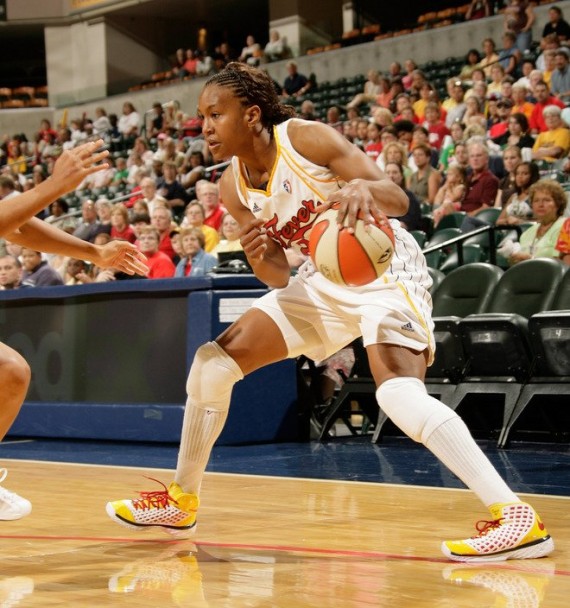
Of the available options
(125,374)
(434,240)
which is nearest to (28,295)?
(125,374)

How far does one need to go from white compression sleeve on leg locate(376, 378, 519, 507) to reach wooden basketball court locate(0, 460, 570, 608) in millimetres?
268

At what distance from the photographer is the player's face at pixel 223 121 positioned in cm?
417

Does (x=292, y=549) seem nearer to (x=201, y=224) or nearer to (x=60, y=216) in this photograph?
(x=201, y=224)

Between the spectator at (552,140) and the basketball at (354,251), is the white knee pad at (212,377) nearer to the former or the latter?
the basketball at (354,251)

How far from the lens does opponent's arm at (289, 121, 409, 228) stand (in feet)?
11.7

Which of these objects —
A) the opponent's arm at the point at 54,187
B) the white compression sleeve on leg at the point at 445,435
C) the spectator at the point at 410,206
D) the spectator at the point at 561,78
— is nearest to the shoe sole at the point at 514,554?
the white compression sleeve on leg at the point at 445,435

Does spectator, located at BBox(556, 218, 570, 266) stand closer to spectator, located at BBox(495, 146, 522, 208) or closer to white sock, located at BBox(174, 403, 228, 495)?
spectator, located at BBox(495, 146, 522, 208)

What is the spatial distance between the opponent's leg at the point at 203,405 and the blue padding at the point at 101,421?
3.55 meters

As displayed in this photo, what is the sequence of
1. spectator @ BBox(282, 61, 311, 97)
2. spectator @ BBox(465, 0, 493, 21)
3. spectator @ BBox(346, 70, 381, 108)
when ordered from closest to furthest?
spectator @ BBox(346, 70, 381, 108) < spectator @ BBox(465, 0, 493, 21) < spectator @ BBox(282, 61, 311, 97)

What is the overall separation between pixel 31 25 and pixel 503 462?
2636 cm

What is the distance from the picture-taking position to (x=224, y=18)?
2934cm

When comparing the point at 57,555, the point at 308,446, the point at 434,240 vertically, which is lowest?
the point at 308,446

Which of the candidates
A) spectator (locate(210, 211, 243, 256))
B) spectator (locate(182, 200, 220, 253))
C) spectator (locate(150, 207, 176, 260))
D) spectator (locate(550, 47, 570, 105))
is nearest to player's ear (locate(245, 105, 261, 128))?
spectator (locate(210, 211, 243, 256))

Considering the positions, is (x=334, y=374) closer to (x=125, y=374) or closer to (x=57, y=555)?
(x=125, y=374)
